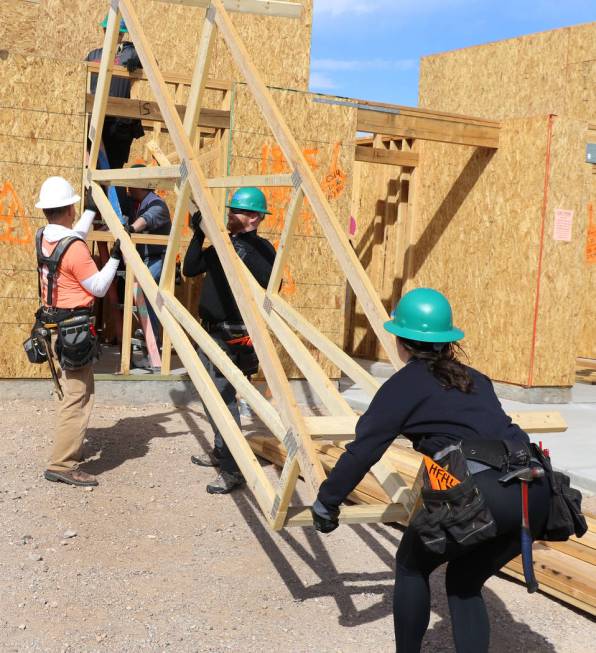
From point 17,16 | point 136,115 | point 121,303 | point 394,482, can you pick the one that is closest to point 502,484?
point 394,482

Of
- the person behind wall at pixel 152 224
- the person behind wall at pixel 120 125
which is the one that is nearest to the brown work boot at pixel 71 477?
the person behind wall at pixel 152 224

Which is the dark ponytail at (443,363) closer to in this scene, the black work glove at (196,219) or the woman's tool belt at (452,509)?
the woman's tool belt at (452,509)

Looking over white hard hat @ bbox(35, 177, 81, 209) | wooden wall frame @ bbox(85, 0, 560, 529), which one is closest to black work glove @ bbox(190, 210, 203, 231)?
wooden wall frame @ bbox(85, 0, 560, 529)

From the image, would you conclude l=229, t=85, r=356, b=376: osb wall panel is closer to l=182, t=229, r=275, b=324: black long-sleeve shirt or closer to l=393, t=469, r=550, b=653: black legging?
l=182, t=229, r=275, b=324: black long-sleeve shirt

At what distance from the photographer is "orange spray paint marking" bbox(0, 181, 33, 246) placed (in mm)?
7168

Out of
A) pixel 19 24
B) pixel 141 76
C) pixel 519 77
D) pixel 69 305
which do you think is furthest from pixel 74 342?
pixel 519 77

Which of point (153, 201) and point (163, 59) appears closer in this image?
point (153, 201)

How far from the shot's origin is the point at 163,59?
10.6 meters

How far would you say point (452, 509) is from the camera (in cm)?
270

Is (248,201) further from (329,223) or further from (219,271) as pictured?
(329,223)

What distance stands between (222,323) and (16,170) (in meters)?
2.96

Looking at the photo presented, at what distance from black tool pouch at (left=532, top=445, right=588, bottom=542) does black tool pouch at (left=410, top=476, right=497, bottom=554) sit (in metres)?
0.28

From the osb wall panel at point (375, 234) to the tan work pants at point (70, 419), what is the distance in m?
5.62

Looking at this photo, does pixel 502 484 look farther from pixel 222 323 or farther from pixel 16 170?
pixel 16 170
